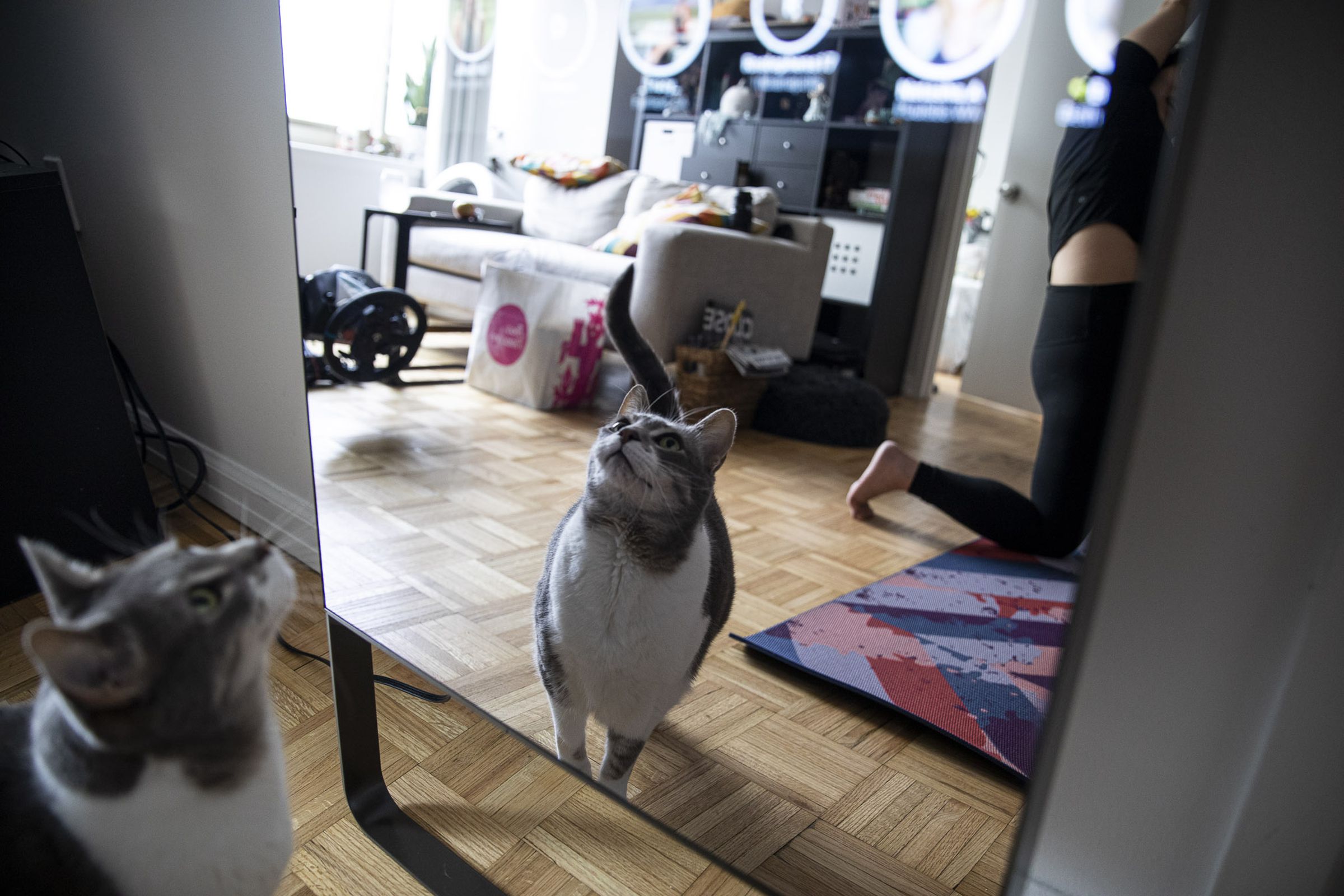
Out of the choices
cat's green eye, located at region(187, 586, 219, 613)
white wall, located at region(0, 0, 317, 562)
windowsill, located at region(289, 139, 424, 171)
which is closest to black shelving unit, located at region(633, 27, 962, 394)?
windowsill, located at region(289, 139, 424, 171)

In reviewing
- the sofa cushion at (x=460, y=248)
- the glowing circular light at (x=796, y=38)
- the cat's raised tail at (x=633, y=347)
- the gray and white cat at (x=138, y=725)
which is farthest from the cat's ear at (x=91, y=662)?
the glowing circular light at (x=796, y=38)

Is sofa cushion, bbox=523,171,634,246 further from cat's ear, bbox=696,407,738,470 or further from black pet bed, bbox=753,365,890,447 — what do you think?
black pet bed, bbox=753,365,890,447

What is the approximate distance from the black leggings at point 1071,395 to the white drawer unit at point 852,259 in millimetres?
340

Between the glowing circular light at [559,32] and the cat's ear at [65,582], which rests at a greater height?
the glowing circular light at [559,32]

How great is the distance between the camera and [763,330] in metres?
1.04

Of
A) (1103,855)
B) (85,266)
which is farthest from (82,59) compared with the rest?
(1103,855)

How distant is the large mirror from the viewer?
2.12 feet

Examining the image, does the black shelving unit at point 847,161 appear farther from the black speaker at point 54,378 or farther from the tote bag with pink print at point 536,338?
the black speaker at point 54,378

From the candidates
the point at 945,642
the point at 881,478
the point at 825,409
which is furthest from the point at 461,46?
the point at 945,642

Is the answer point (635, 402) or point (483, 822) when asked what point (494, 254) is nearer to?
point (635, 402)

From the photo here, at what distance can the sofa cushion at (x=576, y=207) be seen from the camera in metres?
0.78

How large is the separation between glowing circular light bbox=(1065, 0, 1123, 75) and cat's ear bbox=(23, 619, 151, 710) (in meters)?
0.58

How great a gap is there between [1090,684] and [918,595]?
86cm

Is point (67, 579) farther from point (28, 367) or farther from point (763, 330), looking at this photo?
point (763, 330)
